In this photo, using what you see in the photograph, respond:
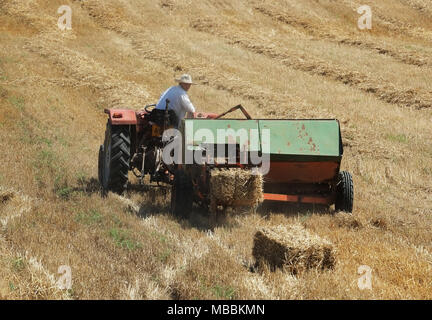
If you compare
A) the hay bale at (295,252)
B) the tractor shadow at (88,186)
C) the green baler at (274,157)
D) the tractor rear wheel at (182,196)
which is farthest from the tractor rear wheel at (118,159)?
the hay bale at (295,252)

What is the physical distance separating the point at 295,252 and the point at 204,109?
942 cm

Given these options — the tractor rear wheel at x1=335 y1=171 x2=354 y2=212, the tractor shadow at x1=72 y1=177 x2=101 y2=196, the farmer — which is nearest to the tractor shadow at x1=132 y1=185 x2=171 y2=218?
the tractor shadow at x1=72 y1=177 x2=101 y2=196

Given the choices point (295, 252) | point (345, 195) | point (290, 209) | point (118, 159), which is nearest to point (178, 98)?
point (118, 159)

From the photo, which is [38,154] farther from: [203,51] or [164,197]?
[203,51]

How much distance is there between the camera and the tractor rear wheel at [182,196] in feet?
22.7

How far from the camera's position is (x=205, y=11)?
25641 millimetres

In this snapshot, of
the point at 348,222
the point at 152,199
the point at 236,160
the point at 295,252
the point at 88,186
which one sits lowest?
the point at 88,186

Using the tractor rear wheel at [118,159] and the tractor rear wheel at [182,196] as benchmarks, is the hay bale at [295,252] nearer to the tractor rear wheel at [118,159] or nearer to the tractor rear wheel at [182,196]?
the tractor rear wheel at [182,196]

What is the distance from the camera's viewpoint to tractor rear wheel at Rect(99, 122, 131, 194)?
7895mm

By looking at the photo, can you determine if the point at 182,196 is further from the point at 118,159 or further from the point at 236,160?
the point at 118,159

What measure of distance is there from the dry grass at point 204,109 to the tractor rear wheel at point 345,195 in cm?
19

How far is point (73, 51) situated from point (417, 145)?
1206 cm

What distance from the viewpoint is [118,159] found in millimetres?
7914
